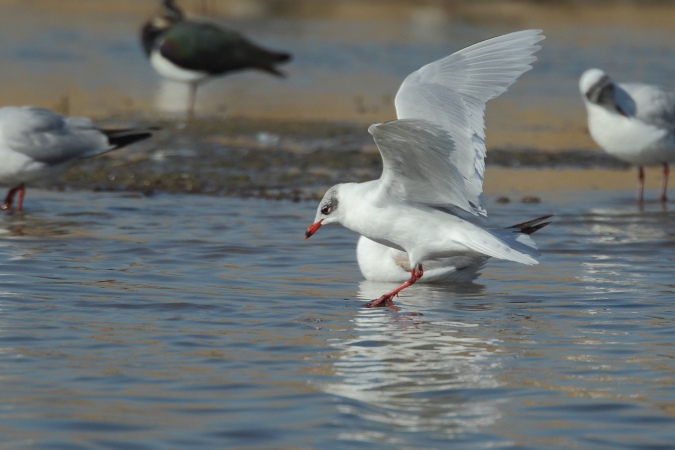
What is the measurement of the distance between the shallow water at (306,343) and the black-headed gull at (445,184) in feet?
1.16

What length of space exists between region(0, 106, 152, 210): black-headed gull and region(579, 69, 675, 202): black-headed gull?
13.7 feet

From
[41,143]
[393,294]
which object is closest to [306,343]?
[393,294]

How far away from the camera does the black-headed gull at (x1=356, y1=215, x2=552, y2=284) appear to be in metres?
7.71

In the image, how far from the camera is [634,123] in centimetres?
1150

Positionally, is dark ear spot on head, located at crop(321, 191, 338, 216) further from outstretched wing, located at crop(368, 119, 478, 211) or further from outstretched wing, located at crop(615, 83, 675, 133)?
outstretched wing, located at crop(615, 83, 675, 133)

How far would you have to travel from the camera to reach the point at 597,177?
1262cm

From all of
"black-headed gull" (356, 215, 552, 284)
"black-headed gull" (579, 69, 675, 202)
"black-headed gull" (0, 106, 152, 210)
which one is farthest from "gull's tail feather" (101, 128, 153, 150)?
"black-headed gull" (579, 69, 675, 202)

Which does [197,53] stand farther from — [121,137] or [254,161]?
[121,137]

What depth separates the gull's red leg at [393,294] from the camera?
23.4ft

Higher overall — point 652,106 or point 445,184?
point 652,106

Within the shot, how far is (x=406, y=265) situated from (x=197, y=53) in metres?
9.20

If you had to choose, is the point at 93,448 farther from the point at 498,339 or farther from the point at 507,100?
the point at 507,100

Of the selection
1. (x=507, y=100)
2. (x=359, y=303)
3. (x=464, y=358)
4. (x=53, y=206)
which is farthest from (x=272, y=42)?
(x=464, y=358)

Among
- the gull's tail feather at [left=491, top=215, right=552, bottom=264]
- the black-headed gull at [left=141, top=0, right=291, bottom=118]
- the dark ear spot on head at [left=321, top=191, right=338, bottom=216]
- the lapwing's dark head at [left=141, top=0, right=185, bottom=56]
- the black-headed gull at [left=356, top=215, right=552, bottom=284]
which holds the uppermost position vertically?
the lapwing's dark head at [left=141, top=0, right=185, bottom=56]
